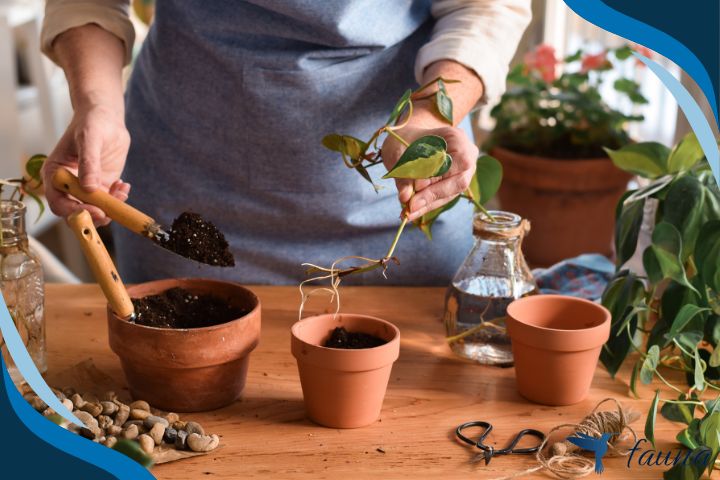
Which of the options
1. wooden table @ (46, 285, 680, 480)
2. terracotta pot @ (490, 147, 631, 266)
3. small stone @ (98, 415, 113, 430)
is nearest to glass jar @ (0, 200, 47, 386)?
wooden table @ (46, 285, 680, 480)

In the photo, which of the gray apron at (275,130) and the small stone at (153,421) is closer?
the small stone at (153,421)

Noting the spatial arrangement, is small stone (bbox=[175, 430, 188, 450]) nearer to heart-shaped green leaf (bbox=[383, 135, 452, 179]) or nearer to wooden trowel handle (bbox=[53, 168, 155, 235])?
wooden trowel handle (bbox=[53, 168, 155, 235])

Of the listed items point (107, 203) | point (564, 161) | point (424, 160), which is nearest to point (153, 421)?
point (107, 203)

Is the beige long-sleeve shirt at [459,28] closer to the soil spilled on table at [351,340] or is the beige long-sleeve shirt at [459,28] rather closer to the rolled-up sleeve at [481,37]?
the rolled-up sleeve at [481,37]

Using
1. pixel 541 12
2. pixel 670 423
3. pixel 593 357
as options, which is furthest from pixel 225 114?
pixel 541 12

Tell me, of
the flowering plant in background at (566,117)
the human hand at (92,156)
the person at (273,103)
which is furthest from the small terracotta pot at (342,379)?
the flowering plant in background at (566,117)

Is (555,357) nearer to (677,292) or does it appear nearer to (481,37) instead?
(677,292)

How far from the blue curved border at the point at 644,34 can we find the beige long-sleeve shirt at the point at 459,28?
38 cm

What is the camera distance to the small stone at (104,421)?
899 mm

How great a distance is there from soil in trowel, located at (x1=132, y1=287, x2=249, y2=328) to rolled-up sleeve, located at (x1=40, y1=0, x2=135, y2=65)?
504 millimetres

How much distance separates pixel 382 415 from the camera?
96cm

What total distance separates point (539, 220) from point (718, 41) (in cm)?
185

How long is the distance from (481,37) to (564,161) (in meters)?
1.42

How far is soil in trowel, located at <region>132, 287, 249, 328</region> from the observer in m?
0.98
